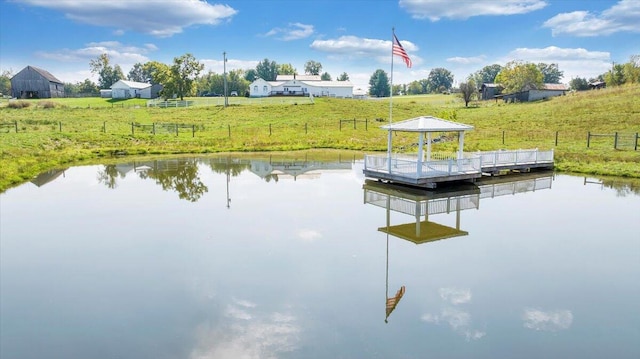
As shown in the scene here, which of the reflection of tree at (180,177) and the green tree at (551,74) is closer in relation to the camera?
the reflection of tree at (180,177)

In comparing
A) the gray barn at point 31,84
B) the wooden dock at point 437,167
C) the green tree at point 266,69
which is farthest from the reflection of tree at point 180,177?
the green tree at point 266,69

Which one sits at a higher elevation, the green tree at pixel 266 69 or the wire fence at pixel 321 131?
the green tree at pixel 266 69

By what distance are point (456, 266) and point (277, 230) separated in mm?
5335

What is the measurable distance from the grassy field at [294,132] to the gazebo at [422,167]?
8564 millimetres

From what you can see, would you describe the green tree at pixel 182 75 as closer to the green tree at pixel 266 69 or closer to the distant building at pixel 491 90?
the distant building at pixel 491 90

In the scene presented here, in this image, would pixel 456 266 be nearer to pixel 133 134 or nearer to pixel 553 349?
pixel 553 349

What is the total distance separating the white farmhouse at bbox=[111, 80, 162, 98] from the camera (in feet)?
314

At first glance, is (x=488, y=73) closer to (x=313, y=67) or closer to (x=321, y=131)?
(x=313, y=67)

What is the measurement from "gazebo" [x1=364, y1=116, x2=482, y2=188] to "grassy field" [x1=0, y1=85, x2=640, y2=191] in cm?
856

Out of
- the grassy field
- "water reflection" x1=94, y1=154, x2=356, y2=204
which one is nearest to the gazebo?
"water reflection" x1=94, y1=154, x2=356, y2=204

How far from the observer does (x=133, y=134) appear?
4084 centimetres

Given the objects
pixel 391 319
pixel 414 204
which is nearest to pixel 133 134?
pixel 414 204

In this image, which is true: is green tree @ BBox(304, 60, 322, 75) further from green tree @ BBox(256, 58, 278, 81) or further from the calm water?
the calm water

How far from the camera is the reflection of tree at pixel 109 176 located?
72.3ft
